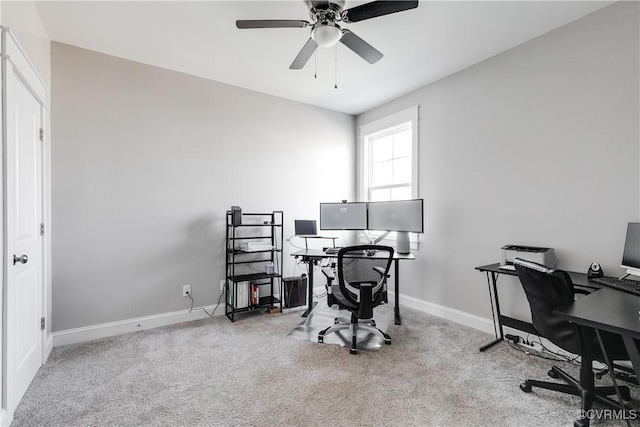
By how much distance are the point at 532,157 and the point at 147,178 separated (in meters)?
3.79

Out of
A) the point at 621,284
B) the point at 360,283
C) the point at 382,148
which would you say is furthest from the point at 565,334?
the point at 382,148

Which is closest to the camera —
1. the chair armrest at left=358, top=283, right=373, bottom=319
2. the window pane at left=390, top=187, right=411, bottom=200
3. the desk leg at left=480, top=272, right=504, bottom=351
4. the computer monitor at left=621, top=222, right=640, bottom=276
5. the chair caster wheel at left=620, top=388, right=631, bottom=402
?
the chair caster wheel at left=620, top=388, right=631, bottom=402

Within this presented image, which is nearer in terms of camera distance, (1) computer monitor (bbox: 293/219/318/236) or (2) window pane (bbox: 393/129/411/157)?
(1) computer monitor (bbox: 293/219/318/236)

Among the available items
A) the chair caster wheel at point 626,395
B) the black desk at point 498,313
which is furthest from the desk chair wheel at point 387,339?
the chair caster wheel at point 626,395

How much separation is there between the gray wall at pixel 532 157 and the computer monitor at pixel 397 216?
0.42 metres

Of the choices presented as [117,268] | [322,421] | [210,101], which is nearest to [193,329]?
[117,268]

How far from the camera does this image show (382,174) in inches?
171

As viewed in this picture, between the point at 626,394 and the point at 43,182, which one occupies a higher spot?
the point at 43,182

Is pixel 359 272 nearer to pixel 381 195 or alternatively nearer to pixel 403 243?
pixel 403 243

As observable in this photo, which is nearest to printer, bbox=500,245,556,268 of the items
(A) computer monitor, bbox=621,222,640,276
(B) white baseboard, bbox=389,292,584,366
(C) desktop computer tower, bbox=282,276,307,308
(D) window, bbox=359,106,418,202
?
(A) computer monitor, bbox=621,222,640,276

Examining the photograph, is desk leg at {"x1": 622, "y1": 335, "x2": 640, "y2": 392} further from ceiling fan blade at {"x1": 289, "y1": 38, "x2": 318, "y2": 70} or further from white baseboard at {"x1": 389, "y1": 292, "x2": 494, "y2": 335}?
ceiling fan blade at {"x1": 289, "y1": 38, "x2": 318, "y2": 70}

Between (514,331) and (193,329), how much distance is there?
3169mm

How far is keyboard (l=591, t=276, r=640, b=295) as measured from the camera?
1.74 metres

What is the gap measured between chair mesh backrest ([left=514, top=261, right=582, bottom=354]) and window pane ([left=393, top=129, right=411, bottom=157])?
2.43 meters
